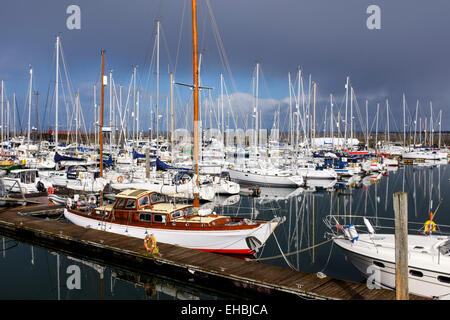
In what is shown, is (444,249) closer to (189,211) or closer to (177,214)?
(177,214)

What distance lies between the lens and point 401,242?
35.8ft

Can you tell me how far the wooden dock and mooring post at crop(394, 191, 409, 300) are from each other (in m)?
1.33

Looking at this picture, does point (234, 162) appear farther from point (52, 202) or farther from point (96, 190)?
point (52, 202)

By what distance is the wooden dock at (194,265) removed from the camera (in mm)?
13125

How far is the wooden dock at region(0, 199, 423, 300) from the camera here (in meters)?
13.1

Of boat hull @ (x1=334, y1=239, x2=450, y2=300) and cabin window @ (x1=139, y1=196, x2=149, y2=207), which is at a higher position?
cabin window @ (x1=139, y1=196, x2=149, y2=207)

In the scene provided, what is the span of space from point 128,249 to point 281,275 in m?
7.97

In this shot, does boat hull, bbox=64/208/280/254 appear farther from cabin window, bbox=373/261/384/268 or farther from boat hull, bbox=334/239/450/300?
cabin window, bbox=373/261/384/268

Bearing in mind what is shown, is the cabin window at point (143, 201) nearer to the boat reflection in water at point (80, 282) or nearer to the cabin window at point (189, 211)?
the cabin window at point (189, 211)

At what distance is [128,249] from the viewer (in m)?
18.3

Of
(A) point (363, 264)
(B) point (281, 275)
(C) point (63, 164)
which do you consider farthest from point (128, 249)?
(C) point (63, 164)

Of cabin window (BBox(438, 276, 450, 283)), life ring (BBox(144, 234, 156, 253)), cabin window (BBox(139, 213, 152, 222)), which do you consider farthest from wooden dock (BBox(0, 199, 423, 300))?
cabin window (BBox(438, 276, 450, 283))
